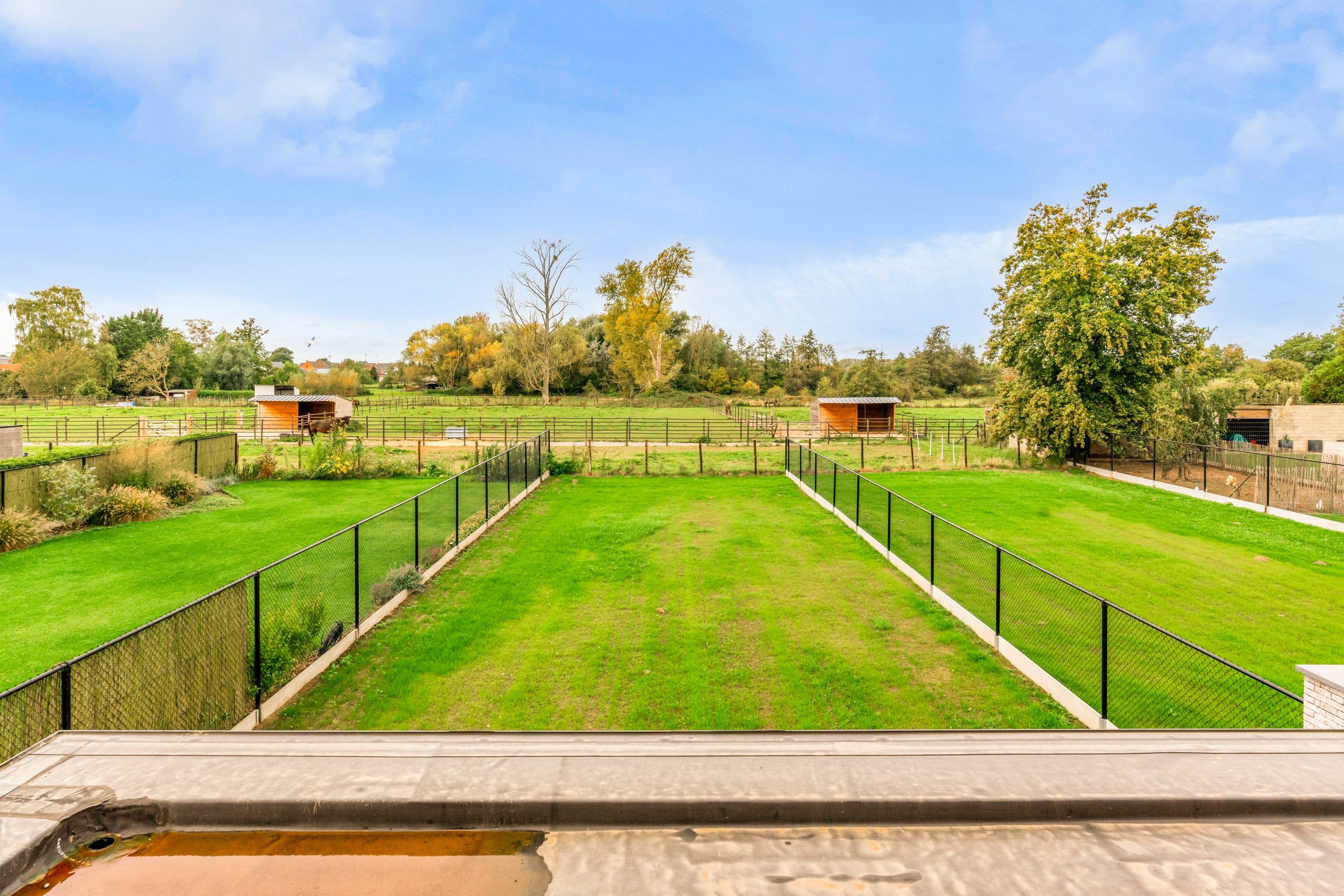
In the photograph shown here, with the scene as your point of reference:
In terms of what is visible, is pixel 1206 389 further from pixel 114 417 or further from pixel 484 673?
pixel 114 417

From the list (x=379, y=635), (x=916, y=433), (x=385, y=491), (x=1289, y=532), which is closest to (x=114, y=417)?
(x=385, y=491)

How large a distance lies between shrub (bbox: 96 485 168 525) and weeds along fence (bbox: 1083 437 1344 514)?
27.0m

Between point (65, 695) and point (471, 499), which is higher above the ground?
point (65, 695)

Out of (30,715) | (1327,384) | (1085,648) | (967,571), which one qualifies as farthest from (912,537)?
(1327,384)

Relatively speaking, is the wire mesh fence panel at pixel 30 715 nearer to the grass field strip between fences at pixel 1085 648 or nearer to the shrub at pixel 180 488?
the grass field strip between fences at pixel 1085 648

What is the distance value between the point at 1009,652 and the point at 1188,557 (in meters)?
7.39

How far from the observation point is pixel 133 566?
1073 cm

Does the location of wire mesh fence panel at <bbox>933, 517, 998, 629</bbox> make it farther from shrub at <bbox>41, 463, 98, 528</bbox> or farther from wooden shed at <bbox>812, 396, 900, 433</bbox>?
wooden shed at <bbox>812, 396, 900, 433</bbox>

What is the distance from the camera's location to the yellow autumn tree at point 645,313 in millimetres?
67938

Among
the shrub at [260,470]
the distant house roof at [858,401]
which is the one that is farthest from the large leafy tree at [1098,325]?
the shrub at [260,470]

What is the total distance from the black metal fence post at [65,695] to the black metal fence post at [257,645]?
1890 millimetres

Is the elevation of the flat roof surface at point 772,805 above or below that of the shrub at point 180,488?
above

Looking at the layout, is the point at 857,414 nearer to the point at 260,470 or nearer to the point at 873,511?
the point at 873,511

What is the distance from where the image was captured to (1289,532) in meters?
14.0
